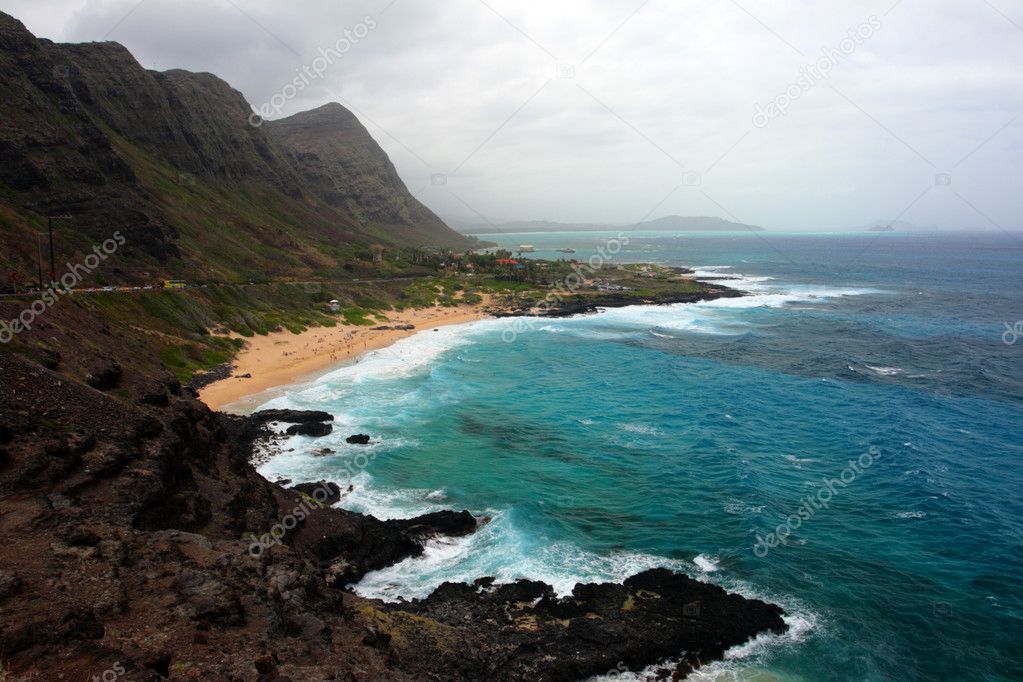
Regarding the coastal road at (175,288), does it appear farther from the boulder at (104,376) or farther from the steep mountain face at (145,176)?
the boulder at (104,376)

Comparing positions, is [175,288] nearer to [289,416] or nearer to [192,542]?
[289,416]

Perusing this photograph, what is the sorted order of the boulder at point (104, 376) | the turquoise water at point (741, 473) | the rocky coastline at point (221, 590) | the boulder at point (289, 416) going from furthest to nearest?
the boulder at point (289, 416), the boulder at point (104, 376), the turquoise water at point (741, 473), the rocky coastline at point (221, 590)

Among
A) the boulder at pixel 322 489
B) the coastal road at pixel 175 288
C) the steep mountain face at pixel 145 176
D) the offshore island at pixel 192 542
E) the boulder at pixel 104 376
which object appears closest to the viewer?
the offshore island at pixel 192 542

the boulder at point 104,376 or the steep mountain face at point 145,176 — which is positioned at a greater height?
the steep mountain face at point 145,176

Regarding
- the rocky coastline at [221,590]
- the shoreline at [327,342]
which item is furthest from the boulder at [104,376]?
the shoreline at [327,342]

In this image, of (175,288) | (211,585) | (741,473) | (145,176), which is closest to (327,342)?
(175,288)

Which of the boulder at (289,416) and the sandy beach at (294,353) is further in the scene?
the sandy beach at (294,353)

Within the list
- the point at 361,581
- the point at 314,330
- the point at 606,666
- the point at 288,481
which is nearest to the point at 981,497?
the point at 606,666
